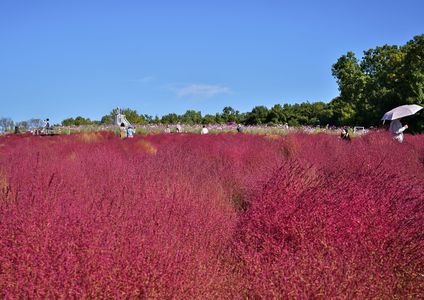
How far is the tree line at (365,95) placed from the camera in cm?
3722

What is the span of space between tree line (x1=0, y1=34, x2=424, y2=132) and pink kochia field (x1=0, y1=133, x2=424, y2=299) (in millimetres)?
31099

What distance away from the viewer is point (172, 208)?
3668mm

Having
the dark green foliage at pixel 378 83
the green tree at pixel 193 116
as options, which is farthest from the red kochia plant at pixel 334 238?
the green tree at pixel 193 116

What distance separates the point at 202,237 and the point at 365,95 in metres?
47.3

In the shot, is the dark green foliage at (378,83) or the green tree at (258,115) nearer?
the dark green foliage at (378,83)

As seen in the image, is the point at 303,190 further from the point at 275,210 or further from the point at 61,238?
the point at 61,238

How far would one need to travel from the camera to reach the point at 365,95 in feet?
157

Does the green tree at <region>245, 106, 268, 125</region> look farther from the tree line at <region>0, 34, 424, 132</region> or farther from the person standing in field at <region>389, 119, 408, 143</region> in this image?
the person standing in field at <region>389, 119, 408, 143</region>

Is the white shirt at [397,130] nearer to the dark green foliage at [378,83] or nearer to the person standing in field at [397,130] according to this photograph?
the person standing in field at [397,130]

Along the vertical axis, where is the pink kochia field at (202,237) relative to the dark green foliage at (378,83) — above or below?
below

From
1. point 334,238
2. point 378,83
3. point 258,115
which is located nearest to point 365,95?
point 378,83

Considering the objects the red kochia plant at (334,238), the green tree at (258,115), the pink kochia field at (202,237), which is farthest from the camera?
the green tree at (258,115)

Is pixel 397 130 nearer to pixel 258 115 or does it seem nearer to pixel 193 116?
pixel 258 115

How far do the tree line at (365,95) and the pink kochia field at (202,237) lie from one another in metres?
31.1
